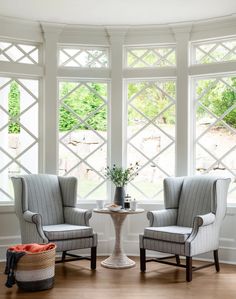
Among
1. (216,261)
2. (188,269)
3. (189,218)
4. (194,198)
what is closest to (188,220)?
(189,218)

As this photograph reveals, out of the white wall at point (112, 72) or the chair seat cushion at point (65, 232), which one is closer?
the chair seat cushion at point (65, 232)

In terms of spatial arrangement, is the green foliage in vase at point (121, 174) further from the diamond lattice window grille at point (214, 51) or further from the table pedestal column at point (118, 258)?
the diamond lattice window grille at point (214, 51)

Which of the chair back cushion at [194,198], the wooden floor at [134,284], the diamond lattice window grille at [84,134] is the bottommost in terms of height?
the wooden floor at [134,284]

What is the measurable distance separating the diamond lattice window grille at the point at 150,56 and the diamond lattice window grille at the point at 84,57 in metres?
0.30

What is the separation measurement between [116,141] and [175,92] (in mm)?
929

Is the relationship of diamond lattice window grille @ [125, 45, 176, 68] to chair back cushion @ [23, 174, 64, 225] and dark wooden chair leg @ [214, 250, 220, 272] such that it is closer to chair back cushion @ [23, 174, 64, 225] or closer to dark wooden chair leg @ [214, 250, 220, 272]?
chair back cushion @ [23, 174, 64, 225]

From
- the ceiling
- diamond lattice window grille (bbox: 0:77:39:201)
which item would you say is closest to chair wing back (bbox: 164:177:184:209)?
diamond lattice window grille (bbox: 0:77:39:201)

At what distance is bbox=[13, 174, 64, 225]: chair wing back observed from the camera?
502 centimetres

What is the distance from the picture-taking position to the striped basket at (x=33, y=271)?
4059 mm

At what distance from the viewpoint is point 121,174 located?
5293 millimetres

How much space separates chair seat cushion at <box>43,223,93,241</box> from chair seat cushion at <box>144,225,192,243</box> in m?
0.63

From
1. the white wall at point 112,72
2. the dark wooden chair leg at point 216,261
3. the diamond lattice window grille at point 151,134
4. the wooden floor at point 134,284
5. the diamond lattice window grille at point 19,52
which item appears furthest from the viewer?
the diamond lattice window grille at point 151,134

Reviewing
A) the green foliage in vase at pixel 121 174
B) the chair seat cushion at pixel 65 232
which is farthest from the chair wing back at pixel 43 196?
the green foliage in vase at pixel 121 174

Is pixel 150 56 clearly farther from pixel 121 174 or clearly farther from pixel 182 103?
pixel 121 174
